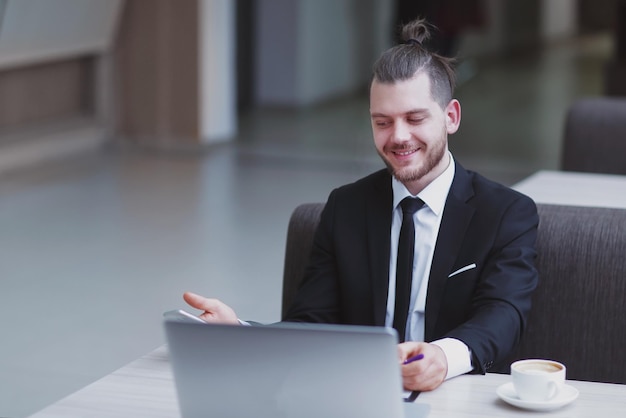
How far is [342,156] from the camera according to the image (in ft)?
30.0

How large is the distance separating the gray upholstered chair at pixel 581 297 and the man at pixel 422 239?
27cm

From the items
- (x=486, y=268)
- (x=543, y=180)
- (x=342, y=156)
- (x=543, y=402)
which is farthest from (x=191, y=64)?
(x=543, y=402)

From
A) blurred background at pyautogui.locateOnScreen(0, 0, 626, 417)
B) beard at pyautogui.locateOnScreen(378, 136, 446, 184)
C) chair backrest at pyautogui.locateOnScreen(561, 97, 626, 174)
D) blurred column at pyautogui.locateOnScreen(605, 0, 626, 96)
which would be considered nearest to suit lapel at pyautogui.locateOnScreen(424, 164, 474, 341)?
beard at pyautogui.locateOnScreen(378, 136, 446, 184)

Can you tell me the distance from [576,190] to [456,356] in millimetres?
1719

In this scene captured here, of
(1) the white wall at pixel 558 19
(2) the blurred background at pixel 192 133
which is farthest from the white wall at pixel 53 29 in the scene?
(1) the white wall at pixel 558 19

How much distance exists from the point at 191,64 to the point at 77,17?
0.98 metres

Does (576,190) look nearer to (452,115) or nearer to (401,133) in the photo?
(452,115)

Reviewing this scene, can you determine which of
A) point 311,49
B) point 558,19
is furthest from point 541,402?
point 311,49

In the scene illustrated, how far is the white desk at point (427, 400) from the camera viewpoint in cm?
189

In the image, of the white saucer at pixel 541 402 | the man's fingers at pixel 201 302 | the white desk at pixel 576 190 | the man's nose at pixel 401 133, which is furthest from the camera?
the white desk at pixel 576 190

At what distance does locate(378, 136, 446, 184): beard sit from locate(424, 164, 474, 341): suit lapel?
128 millimetres

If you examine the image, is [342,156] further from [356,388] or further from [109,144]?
[356,388]

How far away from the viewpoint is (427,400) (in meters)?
1.95

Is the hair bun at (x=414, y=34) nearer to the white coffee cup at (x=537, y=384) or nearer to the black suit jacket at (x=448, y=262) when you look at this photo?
the black suit jacket at (x=448, y=262)
